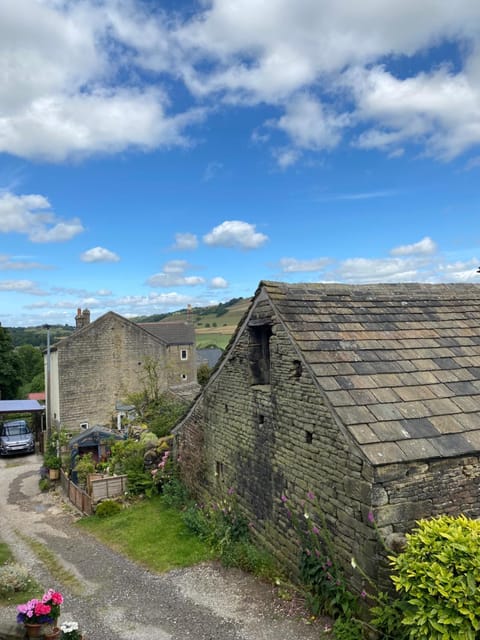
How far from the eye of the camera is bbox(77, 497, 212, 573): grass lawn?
11.1 metres

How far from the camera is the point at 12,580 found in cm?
973

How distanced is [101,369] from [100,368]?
0.09 m

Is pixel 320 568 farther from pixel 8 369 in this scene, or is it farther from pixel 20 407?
pixel 8 369

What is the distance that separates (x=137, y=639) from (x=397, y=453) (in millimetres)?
5488

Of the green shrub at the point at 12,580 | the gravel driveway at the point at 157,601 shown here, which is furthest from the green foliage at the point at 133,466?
the green shrub at the point at 12,580

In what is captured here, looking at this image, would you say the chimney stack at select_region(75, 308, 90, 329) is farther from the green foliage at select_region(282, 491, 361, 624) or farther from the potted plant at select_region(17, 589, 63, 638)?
the green foliage at select_region(282, 491, 361, 624)

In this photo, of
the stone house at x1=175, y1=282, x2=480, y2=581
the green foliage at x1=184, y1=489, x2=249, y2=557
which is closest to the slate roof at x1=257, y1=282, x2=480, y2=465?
the stone house at x1=175, y1=282, x2=480, y2=581

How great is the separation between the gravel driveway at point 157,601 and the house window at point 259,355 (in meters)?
4.26

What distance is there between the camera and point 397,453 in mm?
6805

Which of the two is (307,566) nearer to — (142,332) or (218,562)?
(218,562)

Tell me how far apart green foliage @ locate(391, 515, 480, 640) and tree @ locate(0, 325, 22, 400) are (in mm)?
45103

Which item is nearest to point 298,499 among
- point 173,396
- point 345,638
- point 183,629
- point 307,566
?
point 307,566

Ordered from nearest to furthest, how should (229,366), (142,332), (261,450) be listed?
(261,450), (229,366), (142,332)

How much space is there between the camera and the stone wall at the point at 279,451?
725 centimetres
